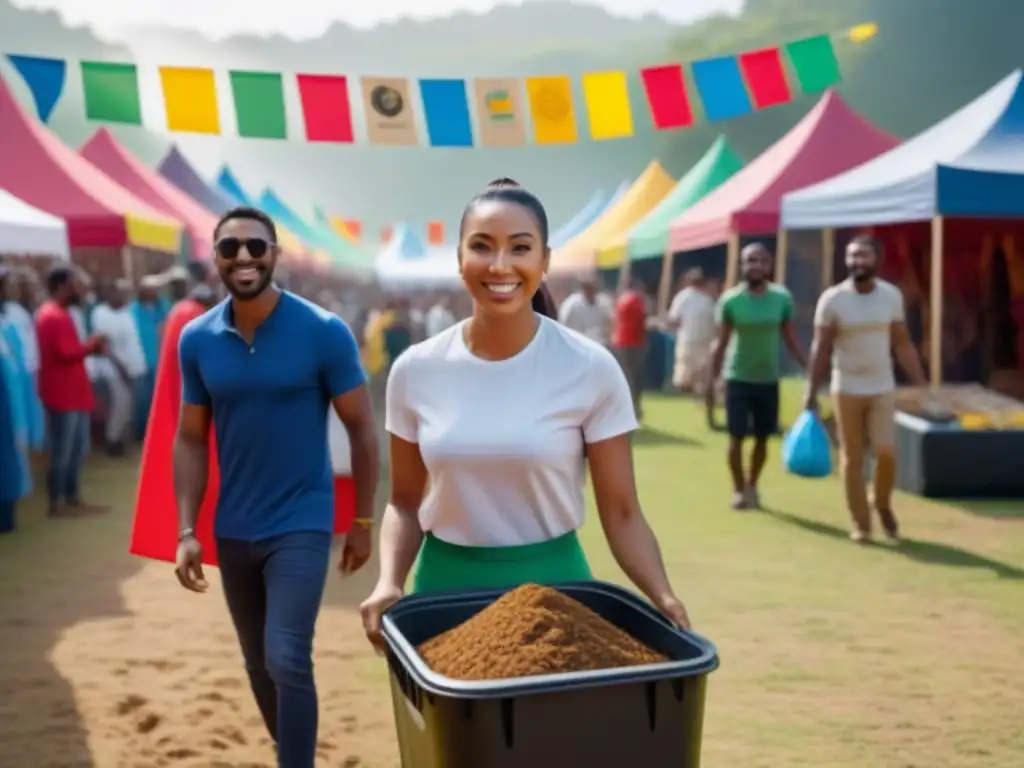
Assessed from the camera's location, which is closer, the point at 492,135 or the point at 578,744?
the point at 578,744

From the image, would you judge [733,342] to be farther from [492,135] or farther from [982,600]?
[492,135]

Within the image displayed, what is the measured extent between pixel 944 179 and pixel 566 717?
8.98m

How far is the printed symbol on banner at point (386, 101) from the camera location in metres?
13.2

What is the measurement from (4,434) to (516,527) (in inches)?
271

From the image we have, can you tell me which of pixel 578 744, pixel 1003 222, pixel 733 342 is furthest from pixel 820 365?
pixel 1003 222

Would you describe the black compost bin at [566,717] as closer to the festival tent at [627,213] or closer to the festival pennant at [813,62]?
the festival pennant at [813,62]

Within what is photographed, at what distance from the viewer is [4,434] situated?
8.59m

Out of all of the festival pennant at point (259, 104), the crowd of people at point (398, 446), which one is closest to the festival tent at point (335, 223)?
the festival pennant at point (259, 104)

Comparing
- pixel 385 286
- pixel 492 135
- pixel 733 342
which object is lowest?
pixel 385 286

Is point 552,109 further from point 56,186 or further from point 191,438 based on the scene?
point 191,438

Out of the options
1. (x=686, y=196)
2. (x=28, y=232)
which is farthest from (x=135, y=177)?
(x=28, y=232)

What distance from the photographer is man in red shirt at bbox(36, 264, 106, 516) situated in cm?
913

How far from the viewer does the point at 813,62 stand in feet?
44.9

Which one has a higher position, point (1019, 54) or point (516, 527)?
point (1019, 54)
